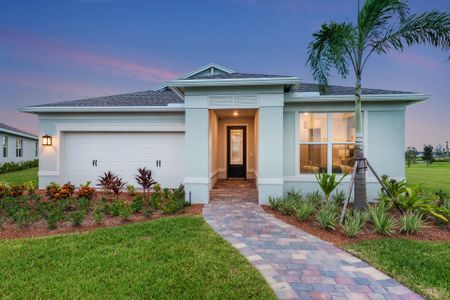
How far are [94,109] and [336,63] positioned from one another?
8.23 m

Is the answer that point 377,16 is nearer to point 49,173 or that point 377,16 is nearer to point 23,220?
point 23,220

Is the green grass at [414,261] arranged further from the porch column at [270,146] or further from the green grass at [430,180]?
the porch column at [270,146]

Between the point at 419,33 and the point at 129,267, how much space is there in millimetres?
7769

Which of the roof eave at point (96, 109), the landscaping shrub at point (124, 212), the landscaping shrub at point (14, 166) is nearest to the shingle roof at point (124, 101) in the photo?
the roof eave at point (96, 109)

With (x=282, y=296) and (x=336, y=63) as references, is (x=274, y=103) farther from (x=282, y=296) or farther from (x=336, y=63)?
(x=282, y=296)

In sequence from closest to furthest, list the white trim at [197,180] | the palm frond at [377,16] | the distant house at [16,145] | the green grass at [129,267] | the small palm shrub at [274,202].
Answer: the green grass at [129,267]
the palm frond at [377,16]
the small palm shrub at [274,202]
the white trim at [197,180]
the distant house at [16,145]

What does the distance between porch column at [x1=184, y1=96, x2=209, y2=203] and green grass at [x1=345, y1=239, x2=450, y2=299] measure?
13.3ft

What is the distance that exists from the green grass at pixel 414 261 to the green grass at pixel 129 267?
6.07ft

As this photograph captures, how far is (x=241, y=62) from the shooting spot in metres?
16.7

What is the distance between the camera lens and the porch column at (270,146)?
21.1 ft

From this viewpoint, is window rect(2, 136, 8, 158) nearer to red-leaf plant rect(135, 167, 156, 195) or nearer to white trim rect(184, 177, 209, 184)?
red-leaf plant rect(135, 167, 156, 195)

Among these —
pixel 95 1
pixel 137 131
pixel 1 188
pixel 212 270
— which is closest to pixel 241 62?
pixel 95 1

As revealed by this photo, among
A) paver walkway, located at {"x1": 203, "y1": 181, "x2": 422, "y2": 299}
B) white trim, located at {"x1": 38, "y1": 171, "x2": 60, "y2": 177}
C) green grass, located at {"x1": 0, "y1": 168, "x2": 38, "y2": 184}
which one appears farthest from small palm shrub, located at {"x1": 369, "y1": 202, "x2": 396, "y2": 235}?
green grass, located at {"x1": 0, "y1": 168, "x2": 38, "y2": 184}

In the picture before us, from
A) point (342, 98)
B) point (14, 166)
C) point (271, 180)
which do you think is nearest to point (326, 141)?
point (342, 98)
